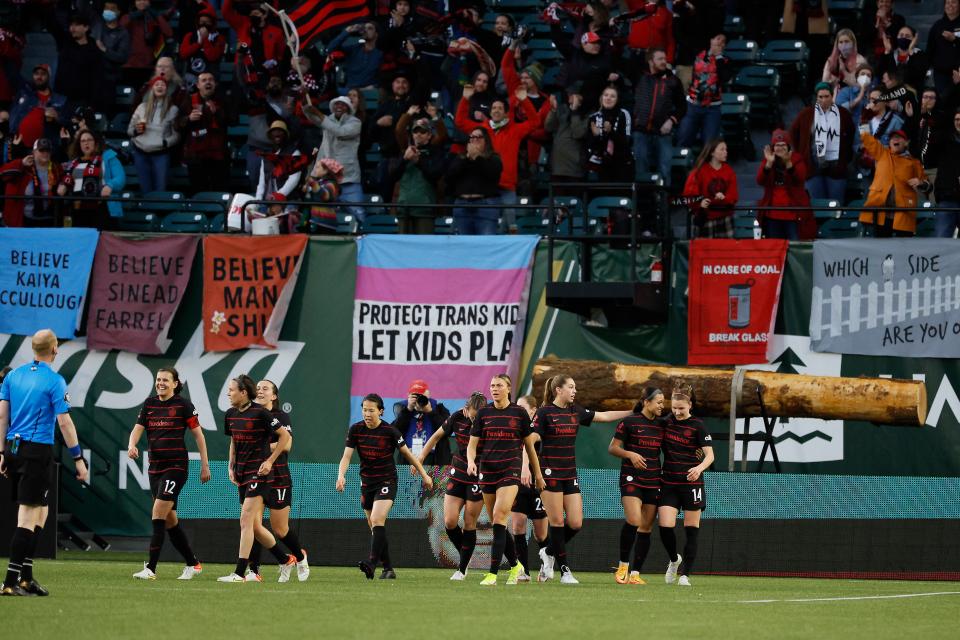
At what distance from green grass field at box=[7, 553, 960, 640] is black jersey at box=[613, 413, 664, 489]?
1027 mm

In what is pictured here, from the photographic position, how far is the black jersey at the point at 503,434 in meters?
14.9

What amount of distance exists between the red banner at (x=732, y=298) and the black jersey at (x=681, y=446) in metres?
4.79

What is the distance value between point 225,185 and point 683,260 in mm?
6896

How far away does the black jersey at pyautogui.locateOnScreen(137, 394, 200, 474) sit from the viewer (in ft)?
50.3

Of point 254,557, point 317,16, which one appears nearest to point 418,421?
point 254,557

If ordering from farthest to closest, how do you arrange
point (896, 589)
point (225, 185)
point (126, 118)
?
point (126, 118), point (225, 185), point (896, 589)

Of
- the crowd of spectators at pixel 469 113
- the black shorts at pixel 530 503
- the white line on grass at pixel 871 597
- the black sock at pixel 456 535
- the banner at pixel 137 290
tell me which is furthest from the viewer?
the banner at pixel 137 290

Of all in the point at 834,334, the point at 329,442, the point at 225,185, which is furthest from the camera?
the point at 225,185

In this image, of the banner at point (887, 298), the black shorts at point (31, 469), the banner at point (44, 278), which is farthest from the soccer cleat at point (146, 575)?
the banner at point (887, 298)

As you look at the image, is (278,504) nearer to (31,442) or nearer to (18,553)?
(31,442)

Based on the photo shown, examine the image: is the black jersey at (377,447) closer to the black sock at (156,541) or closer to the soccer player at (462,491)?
the soccer player at (462,491)

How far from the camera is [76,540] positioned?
21.2m

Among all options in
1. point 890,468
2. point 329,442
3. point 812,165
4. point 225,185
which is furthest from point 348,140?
point 890,468

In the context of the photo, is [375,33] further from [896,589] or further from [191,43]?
[896,589]
